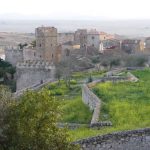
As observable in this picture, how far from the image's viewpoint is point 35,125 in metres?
11.8

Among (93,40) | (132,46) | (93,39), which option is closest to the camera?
(132,46)

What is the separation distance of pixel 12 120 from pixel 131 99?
1193 cm

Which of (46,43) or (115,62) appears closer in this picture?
(46,43)

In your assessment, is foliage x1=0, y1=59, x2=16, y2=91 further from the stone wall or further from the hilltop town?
the stone wall

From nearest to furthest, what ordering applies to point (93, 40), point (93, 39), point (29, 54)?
point (29, 54)
point (93, 40)
point (93, 39)

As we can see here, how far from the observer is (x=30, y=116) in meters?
11.8

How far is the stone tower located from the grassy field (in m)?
18.4

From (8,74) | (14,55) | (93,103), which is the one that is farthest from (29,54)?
(93,103)

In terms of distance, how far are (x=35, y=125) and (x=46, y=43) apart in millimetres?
36248

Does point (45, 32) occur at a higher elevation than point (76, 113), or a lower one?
higher

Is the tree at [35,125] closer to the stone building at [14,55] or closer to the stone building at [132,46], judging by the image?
the stone building at [14,55]

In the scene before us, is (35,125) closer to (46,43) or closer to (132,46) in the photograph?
(46,43)

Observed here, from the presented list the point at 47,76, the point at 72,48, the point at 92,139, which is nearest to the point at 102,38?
the point at 72,48

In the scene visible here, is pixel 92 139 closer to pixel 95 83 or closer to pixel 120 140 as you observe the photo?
pixel 120 140
